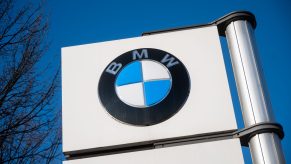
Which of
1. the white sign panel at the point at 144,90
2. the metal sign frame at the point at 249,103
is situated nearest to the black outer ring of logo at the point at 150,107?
the white sign panel at the point at 144,90

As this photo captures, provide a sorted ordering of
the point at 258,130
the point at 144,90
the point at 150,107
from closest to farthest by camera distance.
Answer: the point at 258,130 < the point at 150,107 < the point at 144,90

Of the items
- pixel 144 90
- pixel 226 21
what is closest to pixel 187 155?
pixel 144 90

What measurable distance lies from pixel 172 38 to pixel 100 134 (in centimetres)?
84

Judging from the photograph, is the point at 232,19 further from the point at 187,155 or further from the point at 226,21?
the point at 187,155

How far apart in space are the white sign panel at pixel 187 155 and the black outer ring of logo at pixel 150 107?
187 mm

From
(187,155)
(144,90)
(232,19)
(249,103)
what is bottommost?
(187,155)

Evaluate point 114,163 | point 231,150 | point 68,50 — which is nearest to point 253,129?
point 231,150

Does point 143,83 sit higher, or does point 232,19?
point 232,19

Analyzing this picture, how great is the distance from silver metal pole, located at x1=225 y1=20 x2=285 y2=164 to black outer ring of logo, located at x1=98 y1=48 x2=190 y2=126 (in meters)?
0.34

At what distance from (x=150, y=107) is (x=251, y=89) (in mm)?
604

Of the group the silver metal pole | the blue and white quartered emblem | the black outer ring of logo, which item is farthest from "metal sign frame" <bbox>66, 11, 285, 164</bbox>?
the blue and white quartered emblem

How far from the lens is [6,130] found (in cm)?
540

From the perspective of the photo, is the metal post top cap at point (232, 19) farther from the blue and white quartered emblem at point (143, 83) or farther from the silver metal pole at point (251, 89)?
the blue and white quartered emblem at point (143, 83)

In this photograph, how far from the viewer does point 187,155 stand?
2.37m
